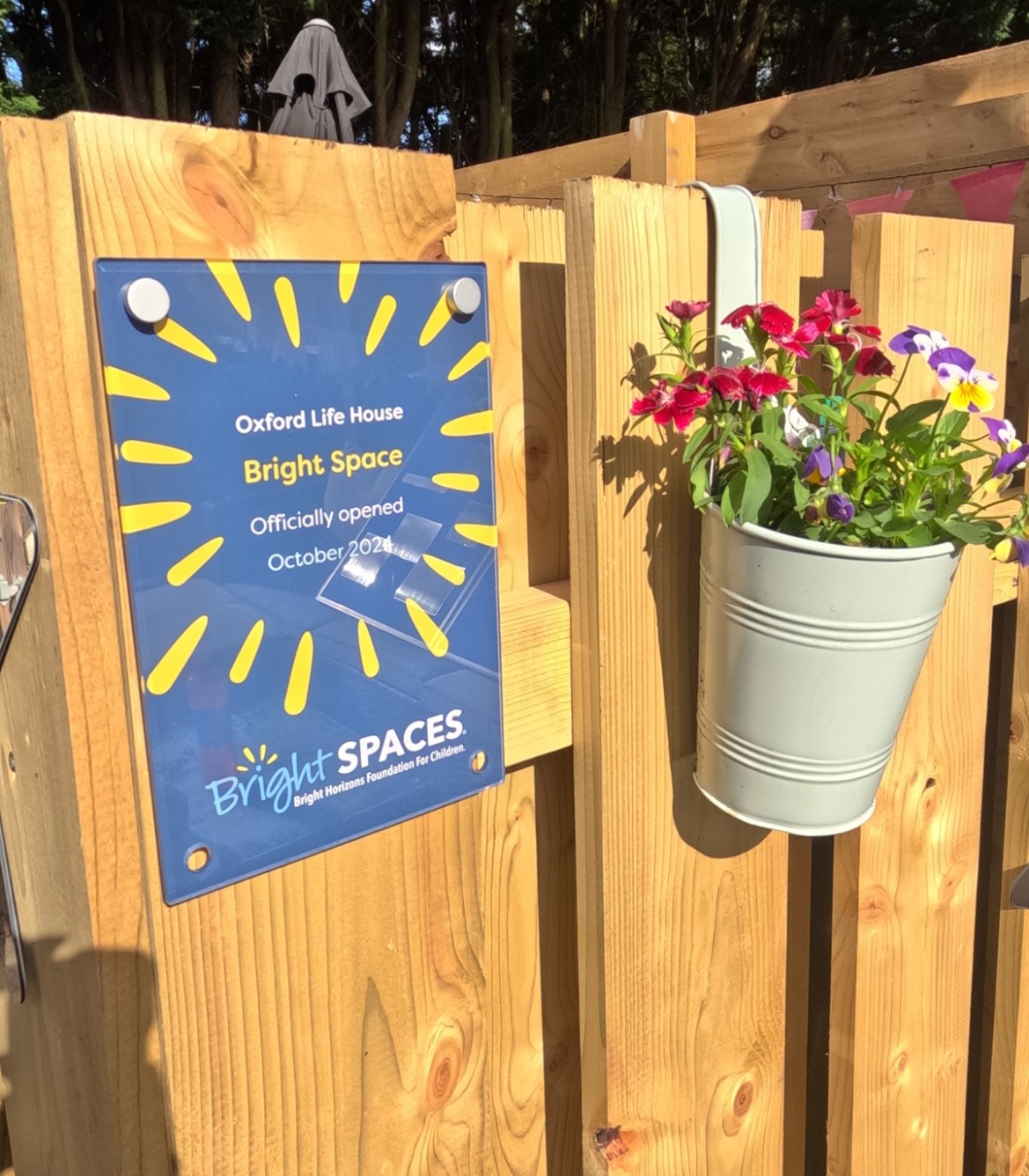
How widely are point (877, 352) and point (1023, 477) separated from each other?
57 cm

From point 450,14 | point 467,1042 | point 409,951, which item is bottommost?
point 467,1042

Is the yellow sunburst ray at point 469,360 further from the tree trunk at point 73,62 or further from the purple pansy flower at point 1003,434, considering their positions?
the tree trunk at point 73,62

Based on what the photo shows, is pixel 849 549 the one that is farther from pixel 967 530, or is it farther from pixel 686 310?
pixel 686 310

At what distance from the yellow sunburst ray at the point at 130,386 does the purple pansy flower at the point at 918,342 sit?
0.67 metres

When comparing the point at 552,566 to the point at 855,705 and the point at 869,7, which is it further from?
the point at 869,7

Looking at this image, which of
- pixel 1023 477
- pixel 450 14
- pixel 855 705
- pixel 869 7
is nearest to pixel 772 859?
pixel 855 705

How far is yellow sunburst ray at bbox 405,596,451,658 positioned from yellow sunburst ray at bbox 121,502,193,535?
217 mm

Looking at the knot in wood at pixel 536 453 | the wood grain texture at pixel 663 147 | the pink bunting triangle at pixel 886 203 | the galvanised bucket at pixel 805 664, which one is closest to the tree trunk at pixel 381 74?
the wood grain texture at pixel 663 147

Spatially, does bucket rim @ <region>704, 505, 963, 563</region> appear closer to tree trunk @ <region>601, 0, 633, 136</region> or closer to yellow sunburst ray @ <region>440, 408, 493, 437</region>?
yellow sunburst ray @ <region>440, 408, 493, 437</region>

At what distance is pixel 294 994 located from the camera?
896 millimetres

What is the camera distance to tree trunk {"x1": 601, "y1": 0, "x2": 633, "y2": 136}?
973 centimetres

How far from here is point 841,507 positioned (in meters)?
0.88

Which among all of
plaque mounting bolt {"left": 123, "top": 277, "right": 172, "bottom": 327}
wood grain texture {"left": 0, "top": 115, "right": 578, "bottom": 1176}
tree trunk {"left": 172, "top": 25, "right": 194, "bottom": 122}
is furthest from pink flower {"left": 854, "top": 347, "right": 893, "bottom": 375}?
tree trunk {"left": 172, "top": 25, "right": 194, "bottom": 122}

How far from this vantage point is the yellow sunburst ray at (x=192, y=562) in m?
0.75
